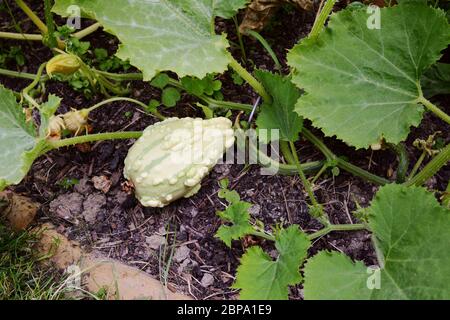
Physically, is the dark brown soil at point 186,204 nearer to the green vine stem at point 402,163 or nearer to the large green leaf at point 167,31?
the green vine stem at point 402,163

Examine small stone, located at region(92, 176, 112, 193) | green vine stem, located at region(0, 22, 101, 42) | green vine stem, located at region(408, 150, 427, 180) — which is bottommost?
small stone, located at region(92, 176, 112, 193)

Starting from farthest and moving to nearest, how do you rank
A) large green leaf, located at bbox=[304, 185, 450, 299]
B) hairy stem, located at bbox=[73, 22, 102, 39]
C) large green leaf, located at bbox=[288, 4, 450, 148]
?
hairy stem, located at bbox=[73, 22, 102, 39] < large green leaf, located at bbox=[288, 4, 450, 148] < large green leaf, located at bbox=[304, 185, 450, 299]

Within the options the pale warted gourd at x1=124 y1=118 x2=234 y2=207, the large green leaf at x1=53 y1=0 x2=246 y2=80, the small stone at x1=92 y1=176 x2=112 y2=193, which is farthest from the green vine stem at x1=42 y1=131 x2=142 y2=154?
the large green leaf at x1=53 y1=0 x2=246 y2=80

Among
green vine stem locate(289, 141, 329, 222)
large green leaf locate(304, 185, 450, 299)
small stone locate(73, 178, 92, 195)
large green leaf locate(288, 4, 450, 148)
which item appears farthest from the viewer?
small stone locate(73, 178, 92, 195)

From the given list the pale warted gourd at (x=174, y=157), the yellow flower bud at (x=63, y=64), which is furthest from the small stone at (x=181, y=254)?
the yellow flower bud at (x=63, y=64)

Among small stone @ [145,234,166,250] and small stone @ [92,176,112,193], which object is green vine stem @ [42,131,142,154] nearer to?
small stone @ [92,176,112,193]

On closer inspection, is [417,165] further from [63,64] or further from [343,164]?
[63,64]

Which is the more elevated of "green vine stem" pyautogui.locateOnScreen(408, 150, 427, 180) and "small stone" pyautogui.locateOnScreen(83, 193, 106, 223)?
"green vine stem" pyautogui.locateOnScreen(408, 150, 427, 180)

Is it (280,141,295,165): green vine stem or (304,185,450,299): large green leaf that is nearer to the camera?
(304,185,450,299): large green leaf
